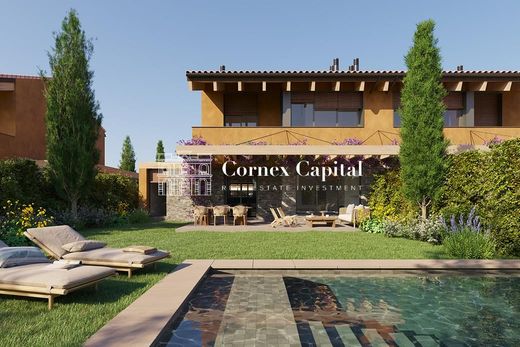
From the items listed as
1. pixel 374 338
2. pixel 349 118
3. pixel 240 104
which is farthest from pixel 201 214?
pixel 374 338

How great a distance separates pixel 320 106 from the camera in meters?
18.0

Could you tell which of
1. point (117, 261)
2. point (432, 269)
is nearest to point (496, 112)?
point (432, 269)

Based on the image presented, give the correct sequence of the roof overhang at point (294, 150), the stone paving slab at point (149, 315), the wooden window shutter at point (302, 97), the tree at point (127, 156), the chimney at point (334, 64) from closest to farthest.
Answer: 1. the stone paving slab at point (149, 315)
2. the roof overhang at point (294, 150)
3. the wooden window shutter at point (302, 97)
4. the chimney at point (334, 64)
5. the tree at point (127, 156)

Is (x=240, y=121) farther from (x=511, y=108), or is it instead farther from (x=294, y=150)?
(x=511, y=108)

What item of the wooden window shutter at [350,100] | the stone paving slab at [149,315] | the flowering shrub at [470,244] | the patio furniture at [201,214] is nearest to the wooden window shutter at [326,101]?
the wooden window shutter at [350,100]

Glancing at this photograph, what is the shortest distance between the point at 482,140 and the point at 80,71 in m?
20.4

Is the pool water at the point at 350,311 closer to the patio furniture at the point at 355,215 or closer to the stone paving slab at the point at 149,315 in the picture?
the stone paving slab at the point at 149,315

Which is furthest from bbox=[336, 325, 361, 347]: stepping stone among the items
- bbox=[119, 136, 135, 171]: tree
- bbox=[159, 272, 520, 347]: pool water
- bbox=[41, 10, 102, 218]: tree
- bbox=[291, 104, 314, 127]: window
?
bbox=[119, 136, 135, 171]: tree

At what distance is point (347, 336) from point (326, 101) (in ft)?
50.2

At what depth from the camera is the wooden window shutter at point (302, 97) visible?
58.9ft

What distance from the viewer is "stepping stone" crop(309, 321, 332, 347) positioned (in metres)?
4.09

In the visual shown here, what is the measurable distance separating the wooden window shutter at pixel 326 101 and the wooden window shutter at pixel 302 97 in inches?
11.9

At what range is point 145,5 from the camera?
1252 cm

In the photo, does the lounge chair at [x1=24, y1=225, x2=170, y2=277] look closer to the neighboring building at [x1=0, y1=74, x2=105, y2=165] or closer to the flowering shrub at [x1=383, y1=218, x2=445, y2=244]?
the flowering shrub at [x1=383, y1=218, x2=445, y2=244]
